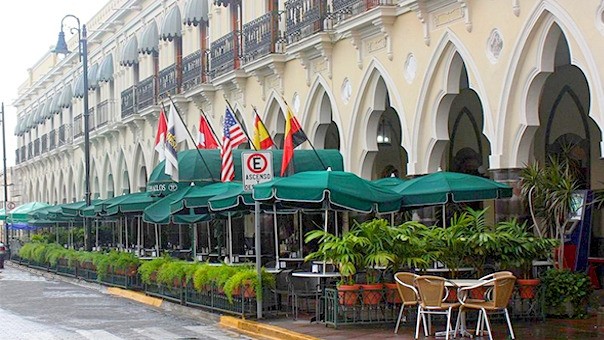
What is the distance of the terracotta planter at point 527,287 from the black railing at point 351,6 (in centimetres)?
815

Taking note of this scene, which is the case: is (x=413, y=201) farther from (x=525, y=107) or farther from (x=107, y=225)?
(x=107, y=225)

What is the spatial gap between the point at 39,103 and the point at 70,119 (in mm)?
10877

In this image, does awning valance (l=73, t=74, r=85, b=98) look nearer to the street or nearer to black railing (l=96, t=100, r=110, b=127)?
black railing (l=96, t=100, r=110, b=127)

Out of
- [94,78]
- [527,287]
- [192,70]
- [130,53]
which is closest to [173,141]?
[192,70]

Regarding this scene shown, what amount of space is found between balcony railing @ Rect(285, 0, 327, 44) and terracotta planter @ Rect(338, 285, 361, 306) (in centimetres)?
1019

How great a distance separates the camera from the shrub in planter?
1766 cm

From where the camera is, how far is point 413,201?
779 inches

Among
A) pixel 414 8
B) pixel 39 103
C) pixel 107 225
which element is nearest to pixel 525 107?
pixel 414 8

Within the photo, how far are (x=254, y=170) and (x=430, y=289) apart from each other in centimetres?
520

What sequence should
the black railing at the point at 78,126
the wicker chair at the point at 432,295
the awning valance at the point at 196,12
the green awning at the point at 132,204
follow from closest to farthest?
the wicker chair at the point at 432,295 < the green awning at the point at 132,204 < the awning valance at the point at 196,12 < the black railing at the point at 78,126

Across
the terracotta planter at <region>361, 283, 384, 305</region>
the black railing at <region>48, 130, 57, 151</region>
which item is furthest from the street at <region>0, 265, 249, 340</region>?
the black railing at <region>48, 130, 57, 151</region>

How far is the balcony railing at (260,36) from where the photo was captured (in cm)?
2941

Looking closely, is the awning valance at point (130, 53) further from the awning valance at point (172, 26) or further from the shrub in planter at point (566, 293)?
the shrub in planter at point (566, 293)

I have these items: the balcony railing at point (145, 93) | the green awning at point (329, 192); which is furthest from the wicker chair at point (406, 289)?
the balcony railing at point (145, 93)
